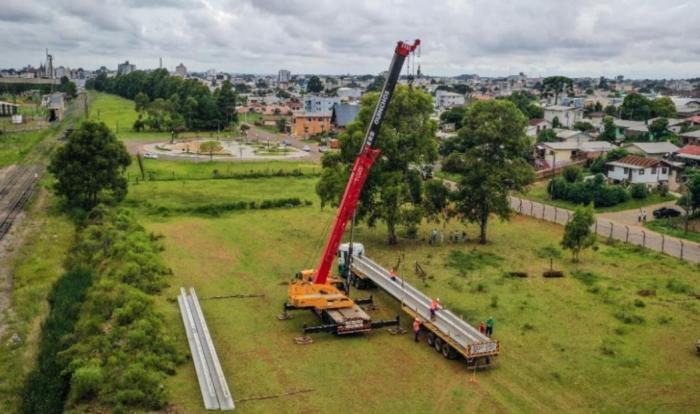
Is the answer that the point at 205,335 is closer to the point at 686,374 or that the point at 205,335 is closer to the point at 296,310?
the point at 296,310

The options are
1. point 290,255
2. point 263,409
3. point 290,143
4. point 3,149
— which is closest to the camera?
point 263,409

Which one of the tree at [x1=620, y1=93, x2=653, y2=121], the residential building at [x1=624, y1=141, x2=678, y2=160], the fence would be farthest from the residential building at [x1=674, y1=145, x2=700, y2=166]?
the tree at [x1=620, y1=93, x2=653, y2=121]

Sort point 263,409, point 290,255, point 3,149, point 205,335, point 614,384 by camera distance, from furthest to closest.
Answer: point 3,149 → point 290,255 → point 205,335 → point 614,384 → point 263,409

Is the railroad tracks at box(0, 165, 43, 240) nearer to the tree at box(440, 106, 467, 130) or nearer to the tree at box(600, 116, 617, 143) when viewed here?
the tree at box(440, 106, 467, 130)

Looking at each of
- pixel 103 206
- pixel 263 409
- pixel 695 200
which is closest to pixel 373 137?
pixel 263 409

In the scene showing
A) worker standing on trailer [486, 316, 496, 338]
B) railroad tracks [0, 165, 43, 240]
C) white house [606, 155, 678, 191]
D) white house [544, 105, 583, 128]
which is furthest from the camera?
white house [544, 105, 583, 128]

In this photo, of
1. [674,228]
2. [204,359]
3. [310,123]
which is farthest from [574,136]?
[204,359]

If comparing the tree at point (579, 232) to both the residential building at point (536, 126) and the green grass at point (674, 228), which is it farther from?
the residential building at point (536, 126)
